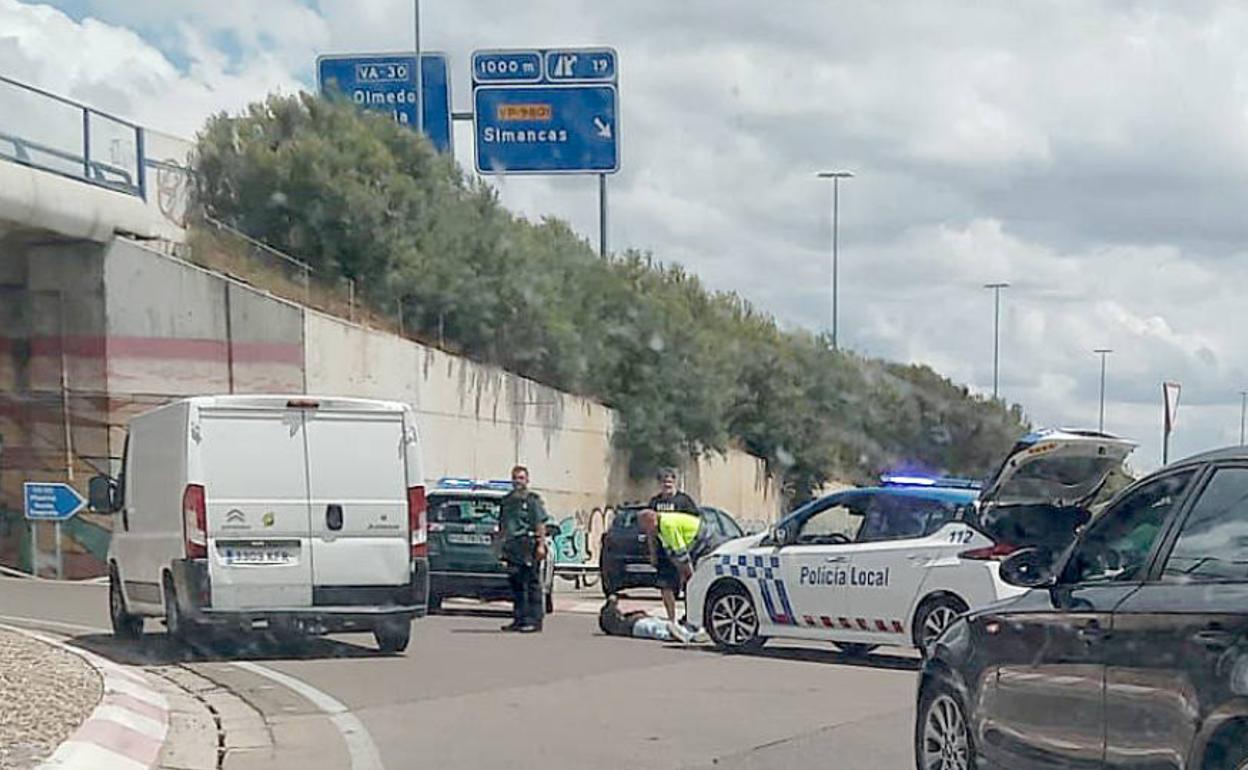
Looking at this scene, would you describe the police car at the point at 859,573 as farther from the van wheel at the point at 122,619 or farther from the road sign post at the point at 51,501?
the road sign post at the point at 51,501

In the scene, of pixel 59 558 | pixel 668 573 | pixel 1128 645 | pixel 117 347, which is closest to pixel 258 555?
pixel 668 573

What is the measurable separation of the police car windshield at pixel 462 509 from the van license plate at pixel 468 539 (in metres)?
0.18

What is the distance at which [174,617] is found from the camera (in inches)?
597

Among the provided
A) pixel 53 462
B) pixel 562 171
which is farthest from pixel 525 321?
pixel 53 462

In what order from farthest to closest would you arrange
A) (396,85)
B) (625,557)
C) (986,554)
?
1. (396,85)
2. (625,557)
3. (986,554)

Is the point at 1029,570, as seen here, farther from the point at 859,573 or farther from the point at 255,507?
the point at 255,507

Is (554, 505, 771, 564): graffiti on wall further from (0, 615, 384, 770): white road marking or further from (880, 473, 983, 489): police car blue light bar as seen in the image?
(0, 615, 384, 770): white road marking

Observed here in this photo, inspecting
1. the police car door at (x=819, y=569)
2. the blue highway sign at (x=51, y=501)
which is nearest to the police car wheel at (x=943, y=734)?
the police car door at (x=819, y=569)

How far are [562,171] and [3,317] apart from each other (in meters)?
9.76

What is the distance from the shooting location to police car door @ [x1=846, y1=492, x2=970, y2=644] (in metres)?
15.5

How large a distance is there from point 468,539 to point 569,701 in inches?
346

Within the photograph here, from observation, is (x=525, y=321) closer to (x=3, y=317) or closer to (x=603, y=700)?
(x=3, y=317)

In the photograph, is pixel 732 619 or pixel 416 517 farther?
pixel 732 619

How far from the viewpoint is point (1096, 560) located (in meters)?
7.17
